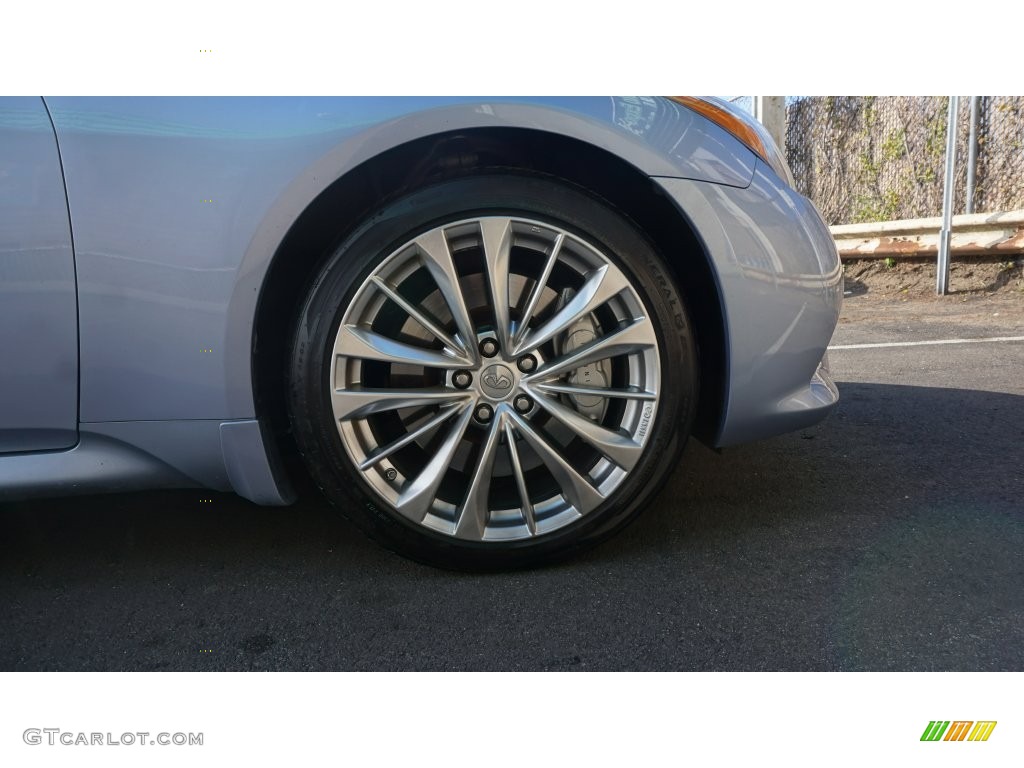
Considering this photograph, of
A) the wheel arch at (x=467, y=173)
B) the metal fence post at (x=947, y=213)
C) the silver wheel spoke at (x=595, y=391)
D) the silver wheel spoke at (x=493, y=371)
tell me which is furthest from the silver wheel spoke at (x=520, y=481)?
the metal fence post at (x=947, y=213)

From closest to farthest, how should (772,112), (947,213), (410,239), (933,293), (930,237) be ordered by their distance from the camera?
1. (410,239)
2. (947,213)
3. (933,293)
4. (930,237)
5. (772,112)

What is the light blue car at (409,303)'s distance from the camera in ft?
5.02

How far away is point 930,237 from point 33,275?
690 cm

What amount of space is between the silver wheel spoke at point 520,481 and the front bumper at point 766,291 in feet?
1.52

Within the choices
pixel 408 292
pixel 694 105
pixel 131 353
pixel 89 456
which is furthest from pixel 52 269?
pixel 694 105

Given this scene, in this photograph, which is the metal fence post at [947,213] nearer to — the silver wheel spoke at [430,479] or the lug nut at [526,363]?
the lug nut at [526,363]

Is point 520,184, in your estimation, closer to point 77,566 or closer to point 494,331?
point 494,331

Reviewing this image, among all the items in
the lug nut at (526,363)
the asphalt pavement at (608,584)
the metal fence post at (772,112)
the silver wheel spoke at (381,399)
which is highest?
the metal fence post at (772,112)

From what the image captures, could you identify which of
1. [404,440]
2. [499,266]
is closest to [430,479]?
[404,440]

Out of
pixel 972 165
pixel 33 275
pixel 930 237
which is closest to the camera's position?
pixel 33 275

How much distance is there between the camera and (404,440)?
1.69m

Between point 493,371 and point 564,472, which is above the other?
point 493,371

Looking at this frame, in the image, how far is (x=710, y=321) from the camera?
5.72ft

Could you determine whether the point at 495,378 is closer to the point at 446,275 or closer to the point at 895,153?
the point at 446,275
